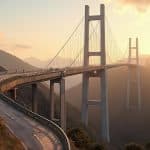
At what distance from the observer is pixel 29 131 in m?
24.3

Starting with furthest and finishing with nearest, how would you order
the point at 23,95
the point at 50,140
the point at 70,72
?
the point at 23,95, the point at 70,72, the point at 50,140

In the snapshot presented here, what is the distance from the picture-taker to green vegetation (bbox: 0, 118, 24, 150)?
20.0 metres

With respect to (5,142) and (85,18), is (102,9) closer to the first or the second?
(85,18)

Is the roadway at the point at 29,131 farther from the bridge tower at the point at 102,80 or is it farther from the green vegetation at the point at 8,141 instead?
the bridge tower at the point at 102,80

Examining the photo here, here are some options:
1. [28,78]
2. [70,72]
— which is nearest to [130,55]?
[70,72]

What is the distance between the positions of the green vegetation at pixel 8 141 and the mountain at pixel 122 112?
182ft

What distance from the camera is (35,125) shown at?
25188mm

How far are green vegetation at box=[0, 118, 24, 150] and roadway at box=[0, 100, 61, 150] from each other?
0.68m

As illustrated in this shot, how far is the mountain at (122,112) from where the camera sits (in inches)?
3846

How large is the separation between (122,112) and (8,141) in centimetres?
9746

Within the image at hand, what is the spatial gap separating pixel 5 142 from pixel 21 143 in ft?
3.94

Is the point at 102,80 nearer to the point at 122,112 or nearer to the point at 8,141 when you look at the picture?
the point at 122,112

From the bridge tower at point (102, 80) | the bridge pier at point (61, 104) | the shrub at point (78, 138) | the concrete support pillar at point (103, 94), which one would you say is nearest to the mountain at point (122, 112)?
the concrete support pillar at point (103, 94)

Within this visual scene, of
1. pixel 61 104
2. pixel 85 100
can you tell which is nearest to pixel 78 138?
pixel 61 104
